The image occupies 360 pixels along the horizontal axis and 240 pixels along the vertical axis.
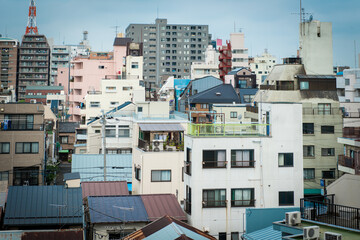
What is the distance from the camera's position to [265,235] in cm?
1944

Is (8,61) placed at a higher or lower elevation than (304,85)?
higher

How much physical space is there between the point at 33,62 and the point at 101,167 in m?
86.8

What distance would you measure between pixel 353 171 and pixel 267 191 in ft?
18.2

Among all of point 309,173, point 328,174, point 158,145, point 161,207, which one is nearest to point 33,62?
point 309,173

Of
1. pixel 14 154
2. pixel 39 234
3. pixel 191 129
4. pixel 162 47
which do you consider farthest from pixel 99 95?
pixel 162 47

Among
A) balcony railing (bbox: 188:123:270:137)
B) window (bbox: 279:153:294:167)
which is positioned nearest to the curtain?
balcony railing (bbox: 188:123:270:137)

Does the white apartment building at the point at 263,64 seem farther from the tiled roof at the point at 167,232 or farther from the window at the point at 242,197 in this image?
the tiled roof at the point at 167,232

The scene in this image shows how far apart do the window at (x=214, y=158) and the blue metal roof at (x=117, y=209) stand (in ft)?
12.9

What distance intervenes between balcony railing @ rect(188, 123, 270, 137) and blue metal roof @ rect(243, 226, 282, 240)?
227 inches

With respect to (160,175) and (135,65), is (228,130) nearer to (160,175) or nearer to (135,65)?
(160,175)

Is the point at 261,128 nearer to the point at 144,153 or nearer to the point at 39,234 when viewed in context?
the point at 144,153

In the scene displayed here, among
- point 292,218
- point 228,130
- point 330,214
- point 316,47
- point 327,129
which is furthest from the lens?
point 316,47

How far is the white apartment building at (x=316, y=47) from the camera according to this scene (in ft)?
136

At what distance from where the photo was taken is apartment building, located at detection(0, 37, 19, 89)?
11450cm
